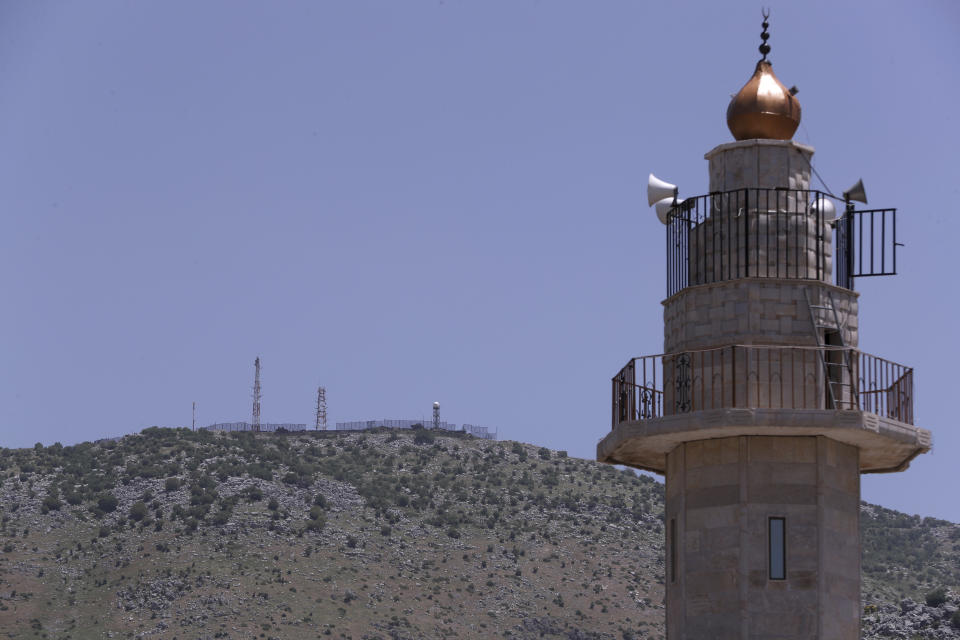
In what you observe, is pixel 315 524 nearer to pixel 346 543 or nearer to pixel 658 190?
pixel 346 543

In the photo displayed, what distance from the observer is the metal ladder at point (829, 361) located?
83.8 feet

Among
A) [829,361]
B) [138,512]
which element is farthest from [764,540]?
[138,512]

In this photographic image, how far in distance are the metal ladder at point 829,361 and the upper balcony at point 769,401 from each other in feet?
0.06

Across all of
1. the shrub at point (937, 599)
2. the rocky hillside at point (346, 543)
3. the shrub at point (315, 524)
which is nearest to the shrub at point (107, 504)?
the rocky hillside at point (346, 543)

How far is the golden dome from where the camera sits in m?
26.8

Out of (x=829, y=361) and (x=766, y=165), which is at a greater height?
(x=766, y=165)

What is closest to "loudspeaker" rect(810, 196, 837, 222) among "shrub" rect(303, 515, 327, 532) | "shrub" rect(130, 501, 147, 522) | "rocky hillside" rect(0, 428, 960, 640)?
"rocky hillside" rect(0, 428, 960, 640)

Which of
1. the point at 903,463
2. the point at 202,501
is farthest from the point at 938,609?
the point at 903,463

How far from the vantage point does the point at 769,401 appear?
25.2 meters

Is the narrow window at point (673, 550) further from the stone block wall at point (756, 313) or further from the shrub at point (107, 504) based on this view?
the shrub at point (107, 504)

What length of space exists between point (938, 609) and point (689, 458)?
83655 mm

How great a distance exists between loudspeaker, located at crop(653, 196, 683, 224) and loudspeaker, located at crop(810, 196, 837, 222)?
83.2 inches

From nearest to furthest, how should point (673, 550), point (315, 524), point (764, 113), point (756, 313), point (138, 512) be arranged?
point (756, 313)
point (673, 550)
point (764, 113)
point (315, 524)
point (138, 512)

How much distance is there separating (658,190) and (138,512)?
4997 inches
